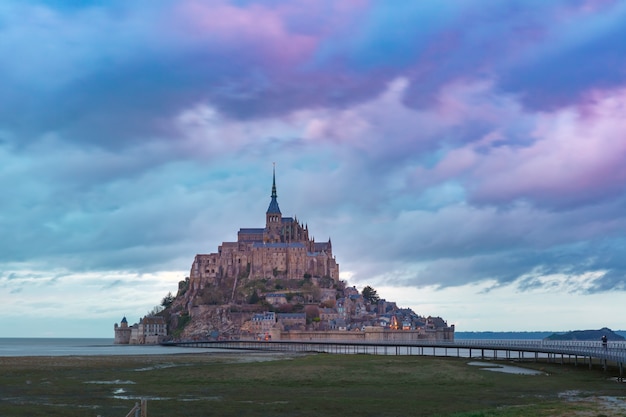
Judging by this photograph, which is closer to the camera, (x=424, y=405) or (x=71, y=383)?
(x=424, y=405)

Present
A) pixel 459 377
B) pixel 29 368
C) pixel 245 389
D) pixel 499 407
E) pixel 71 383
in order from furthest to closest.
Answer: pixel 29 368 < pixel 459 377 < pixel 71 383 < pixel 245 389 < pixel 499 407

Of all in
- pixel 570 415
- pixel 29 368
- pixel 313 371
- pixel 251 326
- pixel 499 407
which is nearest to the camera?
pixel 570 415

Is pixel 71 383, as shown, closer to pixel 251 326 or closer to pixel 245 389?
pixel 245 389

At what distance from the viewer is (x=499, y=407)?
3562cm

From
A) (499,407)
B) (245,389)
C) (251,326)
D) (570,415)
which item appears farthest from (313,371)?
(251,326)

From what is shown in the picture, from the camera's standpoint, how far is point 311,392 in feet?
143

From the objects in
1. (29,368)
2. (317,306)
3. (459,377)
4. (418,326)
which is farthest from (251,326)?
(459,377)

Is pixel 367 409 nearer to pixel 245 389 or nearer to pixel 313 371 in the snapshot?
pixel 245 389

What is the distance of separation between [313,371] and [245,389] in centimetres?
1647

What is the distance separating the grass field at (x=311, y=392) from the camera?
34.5 meters

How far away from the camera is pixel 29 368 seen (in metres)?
66.6

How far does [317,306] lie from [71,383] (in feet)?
492

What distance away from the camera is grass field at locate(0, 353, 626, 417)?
3450 cm

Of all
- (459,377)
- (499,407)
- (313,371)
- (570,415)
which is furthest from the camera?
(313,371)
